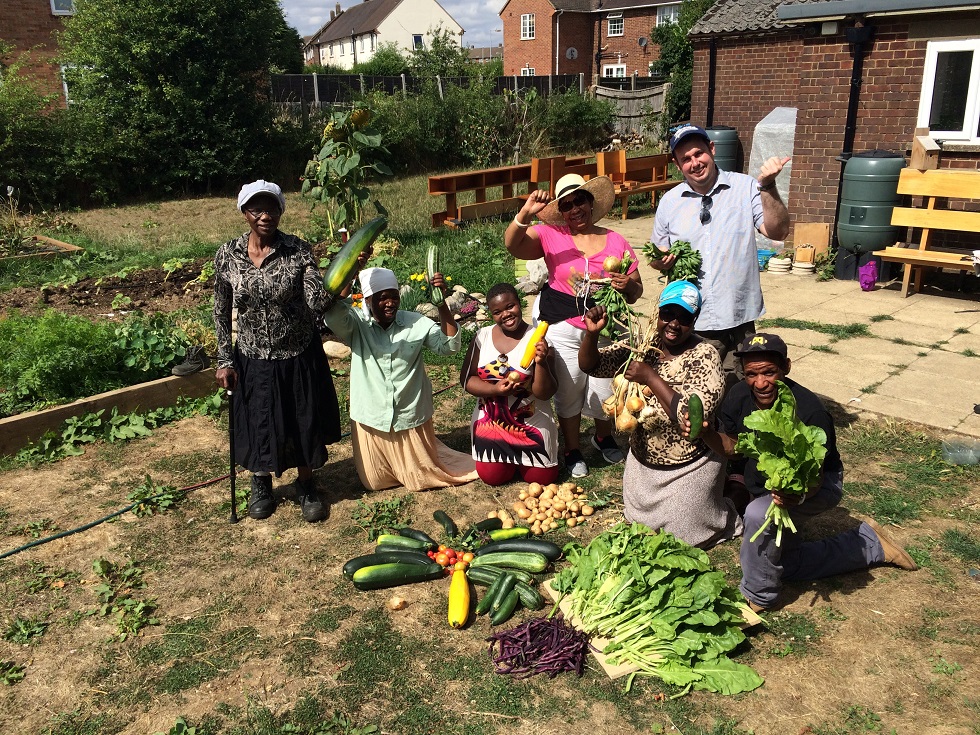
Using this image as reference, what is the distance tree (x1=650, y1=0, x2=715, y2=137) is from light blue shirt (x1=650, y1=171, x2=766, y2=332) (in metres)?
20.8

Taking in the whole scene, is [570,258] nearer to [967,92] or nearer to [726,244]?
[726,244]

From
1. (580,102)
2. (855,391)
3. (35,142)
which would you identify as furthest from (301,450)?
(580,102)

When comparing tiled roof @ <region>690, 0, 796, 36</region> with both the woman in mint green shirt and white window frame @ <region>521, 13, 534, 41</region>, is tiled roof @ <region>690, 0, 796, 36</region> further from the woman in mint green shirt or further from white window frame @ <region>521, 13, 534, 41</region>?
white window frame @ <region>521, 13, 534, 41</region>

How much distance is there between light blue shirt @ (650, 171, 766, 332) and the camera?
4801 millimetres

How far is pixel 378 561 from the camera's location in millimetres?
4539

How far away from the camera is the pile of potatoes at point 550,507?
5.03m

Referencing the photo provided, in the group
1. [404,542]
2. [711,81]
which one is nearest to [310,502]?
[404,542]

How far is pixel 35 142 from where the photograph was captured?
666 inches

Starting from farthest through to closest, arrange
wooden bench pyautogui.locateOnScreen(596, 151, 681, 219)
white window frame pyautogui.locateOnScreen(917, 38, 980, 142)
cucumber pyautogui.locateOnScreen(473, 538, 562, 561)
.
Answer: wooden bench pyautogui.locateOnScreen(596, 151, 681, 219) < white window frame pyautogui.locateOnScreen(917, 38, 980, 142) < cucumber pyautogui.locateOnScreen(473, 538, 562, 561)

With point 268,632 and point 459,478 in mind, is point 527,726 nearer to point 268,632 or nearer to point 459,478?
point 268,632

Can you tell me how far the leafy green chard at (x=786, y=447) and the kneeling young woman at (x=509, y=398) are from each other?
1797 mm

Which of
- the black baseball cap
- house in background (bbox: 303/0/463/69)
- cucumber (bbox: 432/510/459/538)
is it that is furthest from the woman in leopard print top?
house in background (bbox: 303/0/463/69)

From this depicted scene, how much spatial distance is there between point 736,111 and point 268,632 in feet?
52.4

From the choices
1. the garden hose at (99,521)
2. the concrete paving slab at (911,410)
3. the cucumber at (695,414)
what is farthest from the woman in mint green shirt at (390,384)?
the concrete paving slab at (911,410)
